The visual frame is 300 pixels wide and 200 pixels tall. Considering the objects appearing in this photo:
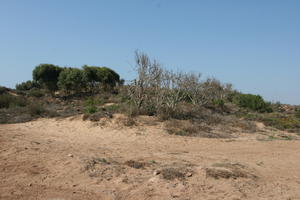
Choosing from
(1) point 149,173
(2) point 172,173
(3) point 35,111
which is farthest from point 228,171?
(3) point 35,111

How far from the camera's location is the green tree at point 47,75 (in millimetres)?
30000

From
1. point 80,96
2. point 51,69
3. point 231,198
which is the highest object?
point 51,69

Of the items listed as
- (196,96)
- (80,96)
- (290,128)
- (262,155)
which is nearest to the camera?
(262,155)

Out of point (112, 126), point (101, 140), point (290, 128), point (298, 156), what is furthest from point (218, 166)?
point (290, 128)

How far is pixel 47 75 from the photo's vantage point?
30.4 metres

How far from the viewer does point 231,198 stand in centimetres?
450

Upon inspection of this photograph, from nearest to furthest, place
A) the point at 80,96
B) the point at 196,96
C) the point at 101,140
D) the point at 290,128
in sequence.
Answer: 1. the point at 101,140
2. the point at 290,128
3. the point at 196,96
4. the point at 80,96

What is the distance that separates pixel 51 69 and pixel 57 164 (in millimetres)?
27158

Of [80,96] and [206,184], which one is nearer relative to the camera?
[206,184]

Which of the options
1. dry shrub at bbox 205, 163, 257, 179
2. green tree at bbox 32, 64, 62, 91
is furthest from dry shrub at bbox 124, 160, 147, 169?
green tree at bbox 32, 64, 62, 91

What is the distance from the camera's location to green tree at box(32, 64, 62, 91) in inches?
1181

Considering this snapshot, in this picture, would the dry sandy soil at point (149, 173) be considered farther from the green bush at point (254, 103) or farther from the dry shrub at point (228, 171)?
the green bush at point (254, 103)

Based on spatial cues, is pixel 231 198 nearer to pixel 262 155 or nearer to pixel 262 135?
pixel 262 155

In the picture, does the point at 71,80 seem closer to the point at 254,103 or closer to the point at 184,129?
the point at 184,129
